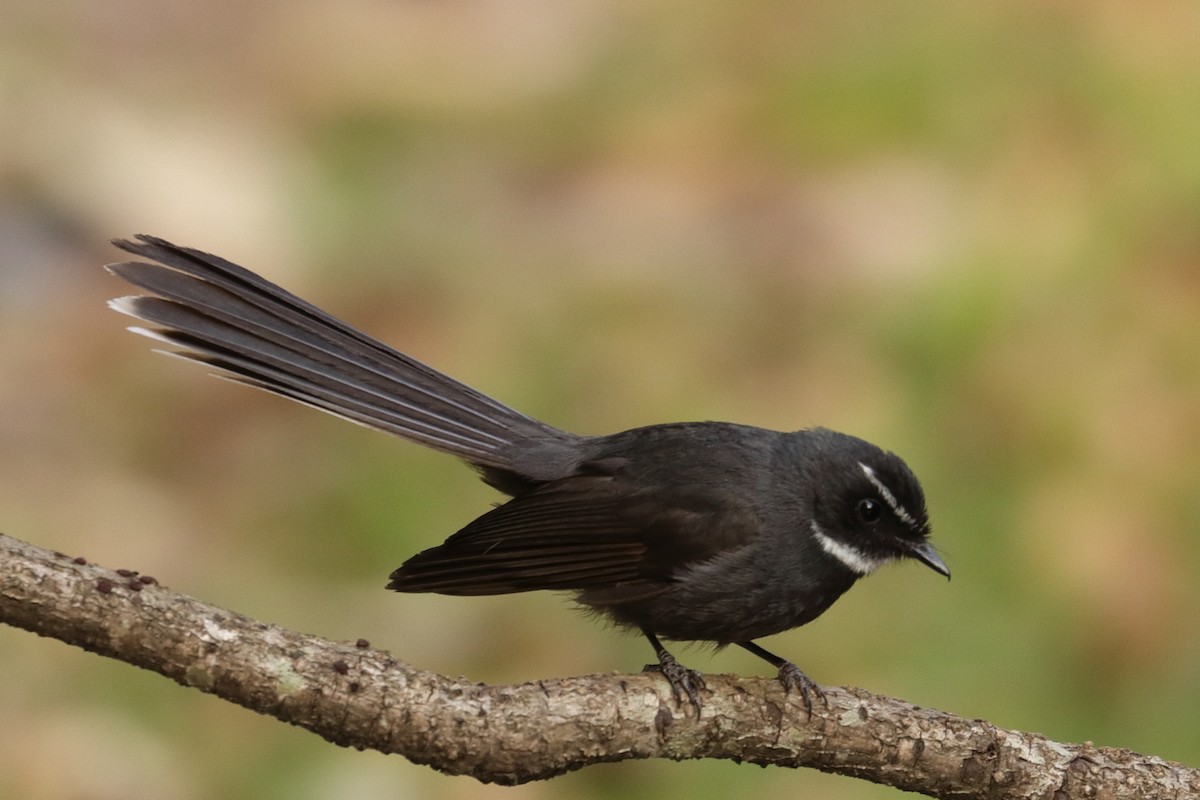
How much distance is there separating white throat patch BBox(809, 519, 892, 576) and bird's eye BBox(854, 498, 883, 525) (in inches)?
3.6

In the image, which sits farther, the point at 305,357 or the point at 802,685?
the point at 305,357

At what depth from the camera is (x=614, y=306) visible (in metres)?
7.21

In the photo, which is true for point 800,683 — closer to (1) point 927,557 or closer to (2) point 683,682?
(2) point 683,682

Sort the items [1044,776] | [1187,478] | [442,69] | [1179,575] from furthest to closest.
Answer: [442,69] < [1187,478] < [1179,575] < [1044,776]

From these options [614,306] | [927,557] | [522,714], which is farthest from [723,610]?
[614,306]

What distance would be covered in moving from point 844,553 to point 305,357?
1460mm

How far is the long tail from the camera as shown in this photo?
3799mm

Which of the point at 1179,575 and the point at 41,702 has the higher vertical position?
the point at 1179,575

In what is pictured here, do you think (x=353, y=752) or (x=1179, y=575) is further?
(x=1179, y=575)

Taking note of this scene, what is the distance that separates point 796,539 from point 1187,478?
9.83 feet

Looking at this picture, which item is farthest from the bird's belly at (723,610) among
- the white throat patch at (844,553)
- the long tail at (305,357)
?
the long tail at (305,357)

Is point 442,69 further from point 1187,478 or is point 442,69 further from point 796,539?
point 796,539

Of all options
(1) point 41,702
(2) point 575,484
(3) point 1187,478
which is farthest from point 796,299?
(1) point 41,702

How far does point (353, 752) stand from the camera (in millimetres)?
5207
